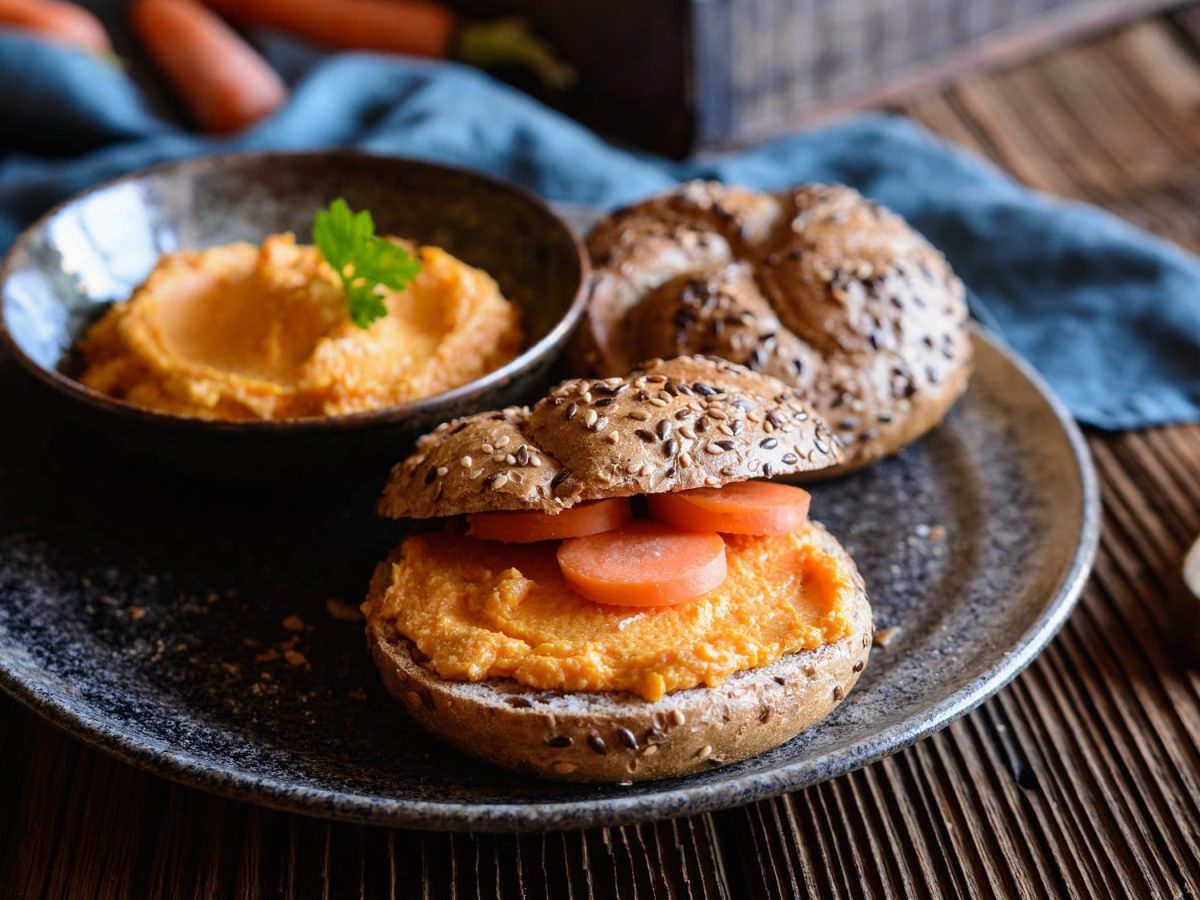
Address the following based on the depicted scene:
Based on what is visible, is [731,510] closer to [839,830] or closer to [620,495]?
[620,495]

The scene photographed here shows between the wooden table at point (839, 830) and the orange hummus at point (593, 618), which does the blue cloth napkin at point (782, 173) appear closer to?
the wooden table at point (839, 830)

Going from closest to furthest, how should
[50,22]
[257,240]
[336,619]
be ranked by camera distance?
[336,619], [257,240], [50,22]

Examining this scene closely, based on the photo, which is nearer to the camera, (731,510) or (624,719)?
(624,719)

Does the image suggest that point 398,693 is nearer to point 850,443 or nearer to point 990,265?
point 850,443

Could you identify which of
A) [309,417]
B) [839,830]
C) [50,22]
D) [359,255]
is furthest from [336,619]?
[50,22]

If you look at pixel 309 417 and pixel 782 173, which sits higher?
pixel 309 417

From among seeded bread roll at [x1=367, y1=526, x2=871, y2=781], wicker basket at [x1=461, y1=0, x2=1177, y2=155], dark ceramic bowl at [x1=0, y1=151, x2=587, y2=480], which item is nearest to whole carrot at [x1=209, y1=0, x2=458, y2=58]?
wicker basket at [x1=461, y1=0, x2=1177, y2=155]

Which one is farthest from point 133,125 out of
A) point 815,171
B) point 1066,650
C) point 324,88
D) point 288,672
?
point 1066,650
